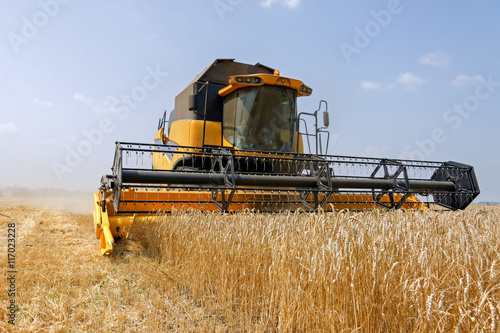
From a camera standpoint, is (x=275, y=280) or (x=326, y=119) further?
(x=326, y=119)

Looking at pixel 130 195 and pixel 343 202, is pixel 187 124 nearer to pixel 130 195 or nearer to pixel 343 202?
pixel 130 195

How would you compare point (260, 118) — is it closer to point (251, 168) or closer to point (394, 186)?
point (251, 168)

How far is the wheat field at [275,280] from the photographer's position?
5.10 feet

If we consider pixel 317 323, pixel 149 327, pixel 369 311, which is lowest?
pixel 149 327

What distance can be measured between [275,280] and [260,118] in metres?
3.96

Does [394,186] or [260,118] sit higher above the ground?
[260,118]

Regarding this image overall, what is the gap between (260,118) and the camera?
5.82 m

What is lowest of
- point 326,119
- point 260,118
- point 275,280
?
point 275,280

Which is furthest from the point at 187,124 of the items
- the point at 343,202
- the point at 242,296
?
the point at 242,296

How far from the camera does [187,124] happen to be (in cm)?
620

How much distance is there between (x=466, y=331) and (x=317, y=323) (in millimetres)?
633

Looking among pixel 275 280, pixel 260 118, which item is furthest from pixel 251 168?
pixel 275 280

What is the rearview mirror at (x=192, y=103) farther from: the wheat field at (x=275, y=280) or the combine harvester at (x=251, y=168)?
the wheat field at (x=275, y=280)

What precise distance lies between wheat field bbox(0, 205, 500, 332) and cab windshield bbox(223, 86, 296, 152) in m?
2.32
